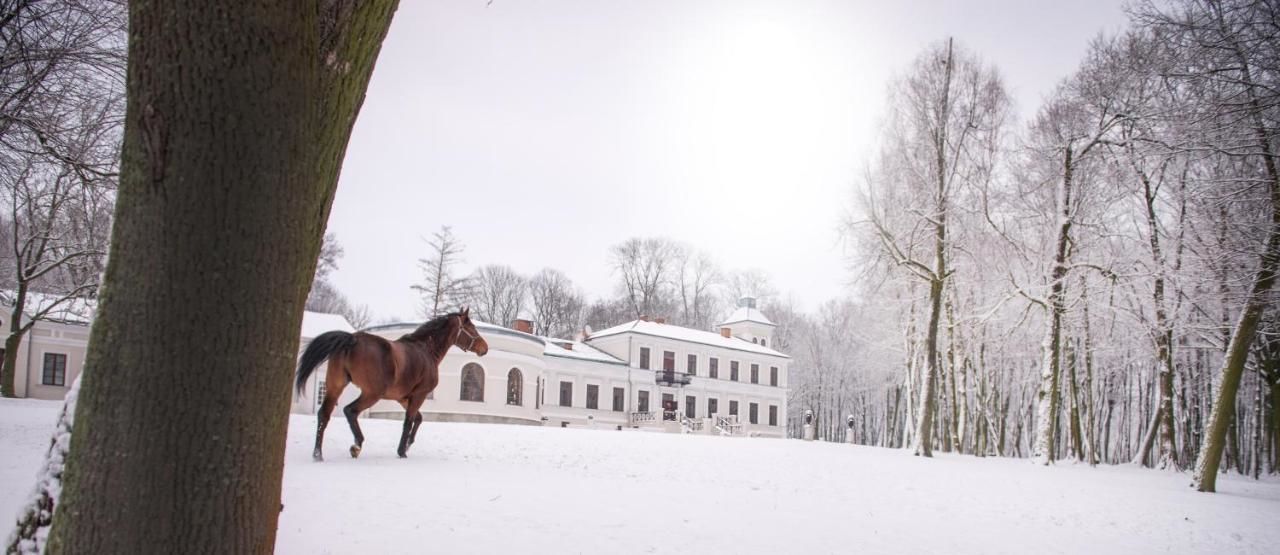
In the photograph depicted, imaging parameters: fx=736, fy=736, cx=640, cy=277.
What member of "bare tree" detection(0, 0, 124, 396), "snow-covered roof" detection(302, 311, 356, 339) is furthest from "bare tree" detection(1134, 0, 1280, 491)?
"snow-covered roof" detection(302, 311, 356, 339)

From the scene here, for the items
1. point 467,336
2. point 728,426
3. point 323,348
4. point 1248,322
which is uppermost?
point 1248,322

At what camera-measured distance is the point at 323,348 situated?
8.70m

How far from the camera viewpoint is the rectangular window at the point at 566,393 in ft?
144

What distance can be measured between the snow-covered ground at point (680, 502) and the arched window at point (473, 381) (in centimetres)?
1861

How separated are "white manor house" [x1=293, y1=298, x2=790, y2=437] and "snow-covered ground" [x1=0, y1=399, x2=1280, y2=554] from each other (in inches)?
722

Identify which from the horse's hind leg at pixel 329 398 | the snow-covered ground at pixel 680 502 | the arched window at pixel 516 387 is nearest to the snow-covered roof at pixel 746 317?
the arched window at pixel 516 387

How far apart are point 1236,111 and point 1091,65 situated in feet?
31.1

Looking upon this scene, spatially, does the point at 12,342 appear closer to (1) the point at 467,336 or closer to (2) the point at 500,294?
(1) the point at 467,336

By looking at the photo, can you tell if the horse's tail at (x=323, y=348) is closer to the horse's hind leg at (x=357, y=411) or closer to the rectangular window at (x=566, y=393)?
the horse's hind leg at (x=357, y=411)

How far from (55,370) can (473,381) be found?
17.8 metres

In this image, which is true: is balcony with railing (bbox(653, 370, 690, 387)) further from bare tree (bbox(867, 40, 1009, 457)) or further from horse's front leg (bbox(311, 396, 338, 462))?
horse's front leg (bbox(311, 396, 338, 462))

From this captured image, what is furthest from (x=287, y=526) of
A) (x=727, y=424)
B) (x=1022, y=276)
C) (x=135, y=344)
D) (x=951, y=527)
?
(x=727, y=424)

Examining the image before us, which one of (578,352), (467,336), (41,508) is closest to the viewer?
(41,508)

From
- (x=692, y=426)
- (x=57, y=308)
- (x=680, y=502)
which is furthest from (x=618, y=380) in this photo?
(x=680, y=502)
